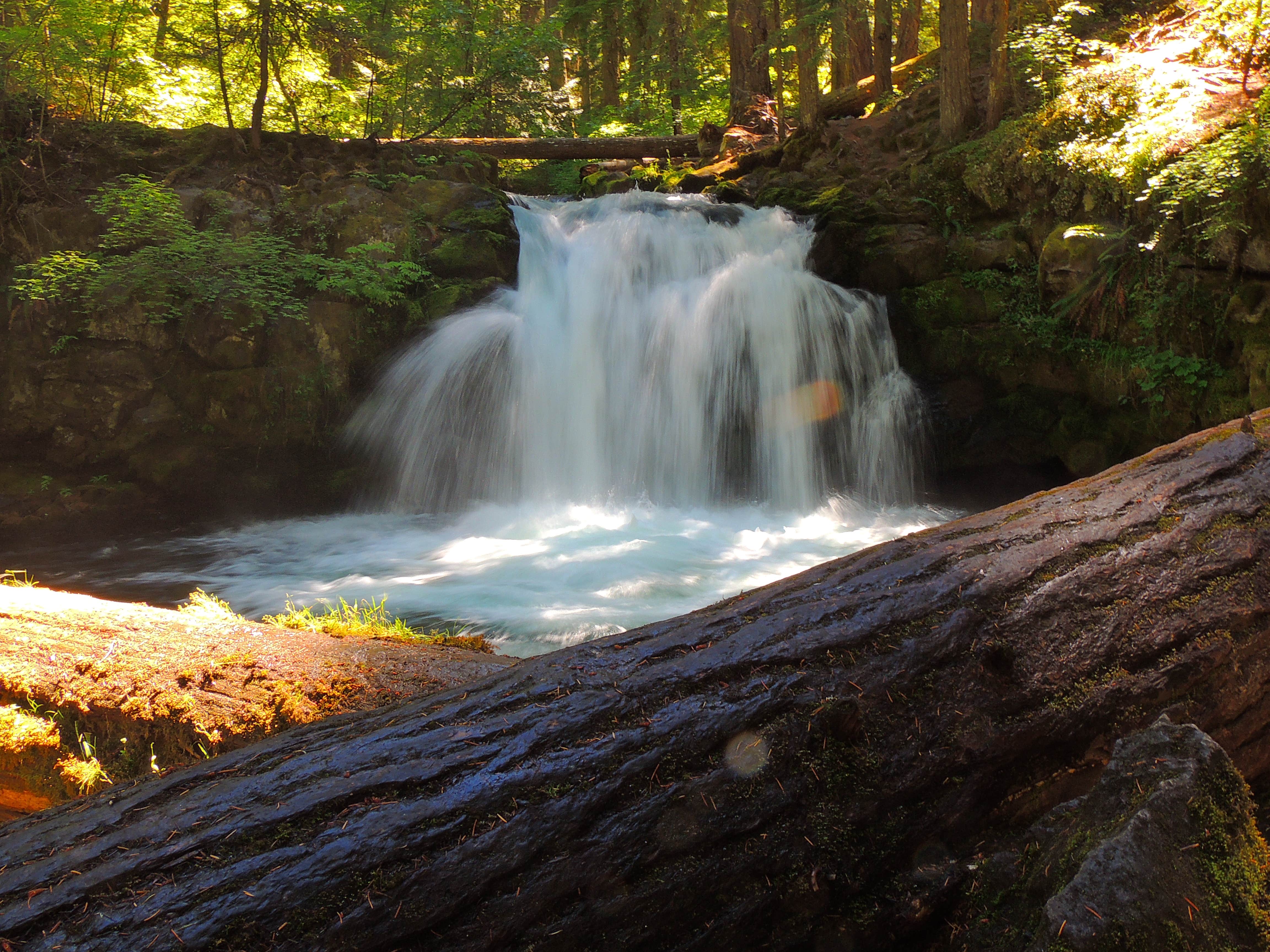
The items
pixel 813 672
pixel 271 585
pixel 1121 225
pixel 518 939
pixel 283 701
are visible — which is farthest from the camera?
pixel 1121 225

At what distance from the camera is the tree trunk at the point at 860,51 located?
1603cm

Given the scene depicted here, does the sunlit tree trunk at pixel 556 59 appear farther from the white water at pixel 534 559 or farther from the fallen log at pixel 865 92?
the white water at pixel 534 559

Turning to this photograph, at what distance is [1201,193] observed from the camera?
7188 mm

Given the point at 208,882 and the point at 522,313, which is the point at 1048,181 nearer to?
the point at 522,313

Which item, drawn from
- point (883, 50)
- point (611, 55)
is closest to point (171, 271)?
point (883, 50)

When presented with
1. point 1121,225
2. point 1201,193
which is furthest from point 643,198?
point 1201,193

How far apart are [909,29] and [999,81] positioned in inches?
340

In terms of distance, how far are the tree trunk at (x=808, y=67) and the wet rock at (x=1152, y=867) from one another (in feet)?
47.5

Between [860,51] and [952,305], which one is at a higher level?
[860,51]

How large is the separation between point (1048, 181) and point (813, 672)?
33.2 ft

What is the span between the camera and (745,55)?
1603cm

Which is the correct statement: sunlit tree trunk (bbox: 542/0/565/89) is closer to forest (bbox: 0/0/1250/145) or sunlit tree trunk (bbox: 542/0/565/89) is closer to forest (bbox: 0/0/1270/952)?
forest (bbox: 0/0/1250/145)

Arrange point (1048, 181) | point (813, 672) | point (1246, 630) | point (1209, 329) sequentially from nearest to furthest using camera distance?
point (813, 672), point (1246, 630), point (1209, 329), point (1048, 181)

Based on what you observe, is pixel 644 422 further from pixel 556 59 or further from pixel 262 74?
pixel 556 59
